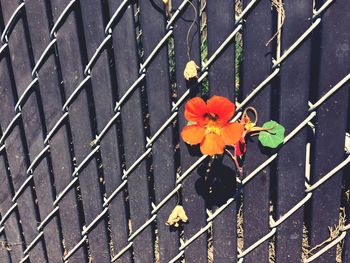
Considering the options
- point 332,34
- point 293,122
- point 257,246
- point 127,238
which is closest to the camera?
point 332,34

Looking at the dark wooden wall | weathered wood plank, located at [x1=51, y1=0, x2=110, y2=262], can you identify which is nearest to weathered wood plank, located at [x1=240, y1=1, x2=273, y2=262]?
the dark wooden wall

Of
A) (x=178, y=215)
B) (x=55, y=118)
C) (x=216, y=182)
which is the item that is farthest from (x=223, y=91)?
(x=55, y=118)

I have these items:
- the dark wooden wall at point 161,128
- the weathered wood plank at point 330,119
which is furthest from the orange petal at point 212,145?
the weathered wood plank at point 330,119

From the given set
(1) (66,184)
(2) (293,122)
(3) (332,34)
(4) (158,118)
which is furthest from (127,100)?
(3) (332,34)

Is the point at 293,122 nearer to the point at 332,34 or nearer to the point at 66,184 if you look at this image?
the point at 332,34

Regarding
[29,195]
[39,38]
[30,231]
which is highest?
[39,38]

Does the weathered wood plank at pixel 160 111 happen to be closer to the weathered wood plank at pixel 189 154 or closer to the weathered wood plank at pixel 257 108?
the weathered wood plank at pixel 189 154
